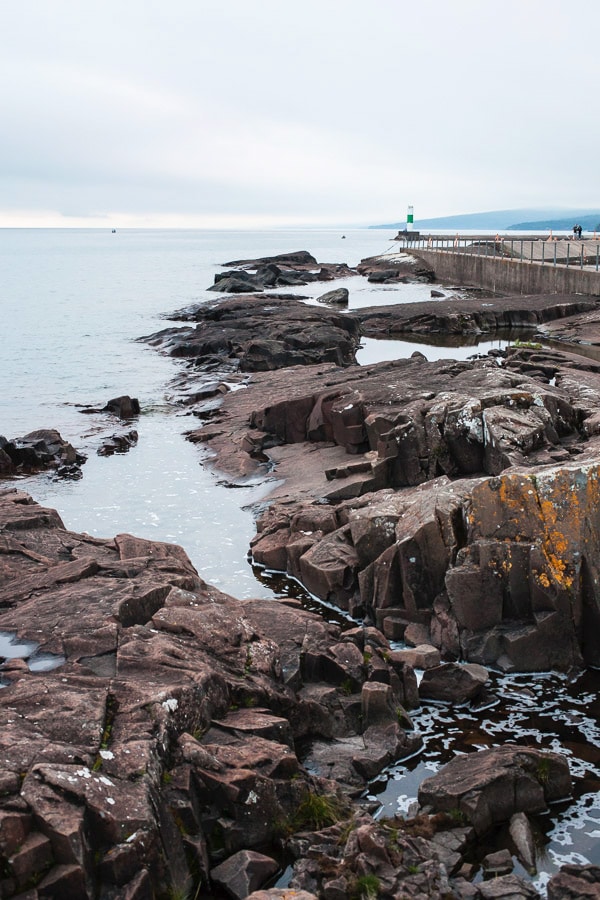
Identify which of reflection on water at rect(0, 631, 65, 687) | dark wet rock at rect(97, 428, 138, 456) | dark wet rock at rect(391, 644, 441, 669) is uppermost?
reflection on water at rect(0, 631, 65, 687)

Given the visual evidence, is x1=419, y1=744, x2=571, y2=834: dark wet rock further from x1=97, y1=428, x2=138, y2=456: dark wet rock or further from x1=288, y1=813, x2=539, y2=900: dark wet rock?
x1=97, y1=428, x2=138, y2=456: dark wet rock

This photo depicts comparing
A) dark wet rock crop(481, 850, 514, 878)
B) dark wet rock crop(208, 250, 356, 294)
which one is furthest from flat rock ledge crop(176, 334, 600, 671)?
dark wet rock crop(208, 250, 356, 294)

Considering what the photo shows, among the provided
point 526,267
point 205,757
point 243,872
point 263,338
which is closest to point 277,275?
point 526,267

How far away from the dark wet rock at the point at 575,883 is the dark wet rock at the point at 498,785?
1203 millimetres

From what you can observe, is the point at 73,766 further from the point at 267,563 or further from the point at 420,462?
the point at 420,462

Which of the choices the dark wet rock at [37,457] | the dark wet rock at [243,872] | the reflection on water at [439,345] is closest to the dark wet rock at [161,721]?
the dark wet rock at [243,872]

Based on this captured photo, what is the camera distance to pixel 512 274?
70125 mm

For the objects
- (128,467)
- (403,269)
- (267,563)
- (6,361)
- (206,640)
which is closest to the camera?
(206,640)

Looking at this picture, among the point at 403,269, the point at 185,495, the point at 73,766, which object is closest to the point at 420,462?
the point at 185,495

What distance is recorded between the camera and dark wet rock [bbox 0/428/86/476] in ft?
84.0

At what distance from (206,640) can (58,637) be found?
1807 millimetres

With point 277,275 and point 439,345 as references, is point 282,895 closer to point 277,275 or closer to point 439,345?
point 439,345

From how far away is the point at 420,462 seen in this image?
19609 millimetres

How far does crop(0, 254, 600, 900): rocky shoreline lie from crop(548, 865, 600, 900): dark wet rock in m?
0.02
